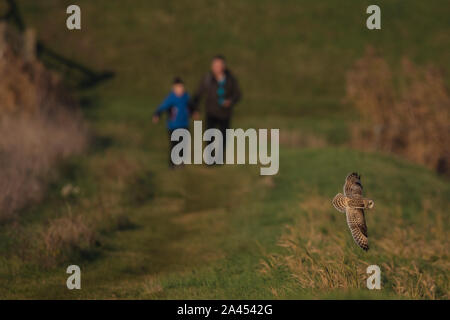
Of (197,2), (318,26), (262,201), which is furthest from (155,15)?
(262,201)

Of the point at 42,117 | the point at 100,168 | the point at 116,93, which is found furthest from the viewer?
the point at 116,93

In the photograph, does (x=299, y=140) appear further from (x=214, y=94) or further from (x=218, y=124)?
(x=214, y=94)

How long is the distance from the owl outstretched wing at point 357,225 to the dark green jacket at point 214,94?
9024 mm

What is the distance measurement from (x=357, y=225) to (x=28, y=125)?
10117 mm

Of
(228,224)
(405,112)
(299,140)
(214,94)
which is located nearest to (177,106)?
(214,94)

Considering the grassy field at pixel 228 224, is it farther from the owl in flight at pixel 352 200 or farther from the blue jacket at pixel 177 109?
the blue jacket at pixel 177 109

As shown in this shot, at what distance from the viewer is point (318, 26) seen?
41.5 meters

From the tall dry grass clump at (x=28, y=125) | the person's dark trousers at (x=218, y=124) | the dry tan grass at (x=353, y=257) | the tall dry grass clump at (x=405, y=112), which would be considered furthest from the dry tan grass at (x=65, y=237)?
the tall dry grass clump at (x=405, y=112)

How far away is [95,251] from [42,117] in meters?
6.72

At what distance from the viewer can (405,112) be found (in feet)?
57.7

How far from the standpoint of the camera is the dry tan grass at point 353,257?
6511 millimetres

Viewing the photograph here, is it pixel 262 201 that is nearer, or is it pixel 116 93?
pixel 262 201

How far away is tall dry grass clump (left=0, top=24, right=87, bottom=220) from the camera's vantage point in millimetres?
10570
